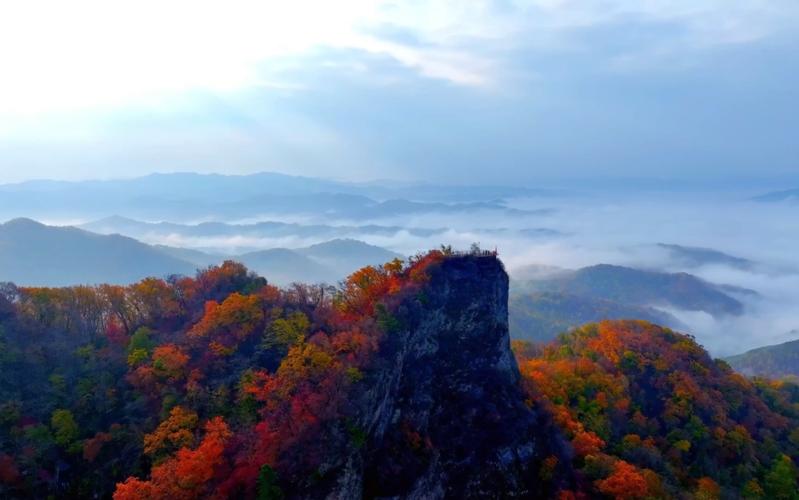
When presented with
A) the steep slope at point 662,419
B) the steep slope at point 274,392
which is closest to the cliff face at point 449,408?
the steep slope at point 274,392

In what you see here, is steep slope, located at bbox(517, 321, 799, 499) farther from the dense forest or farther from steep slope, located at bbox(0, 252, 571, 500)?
steep slope, located at bbox(0, 252, 571, 500)

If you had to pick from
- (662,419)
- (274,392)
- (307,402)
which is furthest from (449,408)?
(662,419)

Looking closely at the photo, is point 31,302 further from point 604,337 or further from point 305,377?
point 604,337

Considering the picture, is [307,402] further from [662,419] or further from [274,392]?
[662,419]

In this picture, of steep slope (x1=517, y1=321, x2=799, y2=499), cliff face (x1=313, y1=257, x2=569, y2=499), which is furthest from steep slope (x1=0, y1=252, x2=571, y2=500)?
steep slope (x1=517, y1=321, x2=799, y2=499)

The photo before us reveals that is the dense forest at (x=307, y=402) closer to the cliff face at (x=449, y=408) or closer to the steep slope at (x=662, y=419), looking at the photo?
the cliff face at (x=449, y=408)
